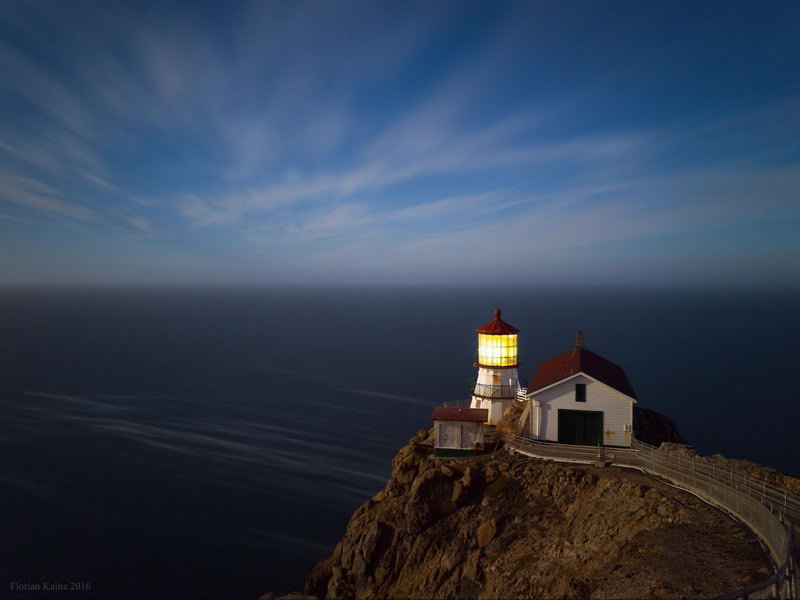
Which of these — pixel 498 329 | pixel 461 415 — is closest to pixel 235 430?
pixel 461 415

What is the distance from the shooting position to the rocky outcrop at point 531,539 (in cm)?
1111

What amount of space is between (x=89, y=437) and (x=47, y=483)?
9007 millimetres

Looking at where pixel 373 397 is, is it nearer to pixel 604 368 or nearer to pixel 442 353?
pixel 442 353

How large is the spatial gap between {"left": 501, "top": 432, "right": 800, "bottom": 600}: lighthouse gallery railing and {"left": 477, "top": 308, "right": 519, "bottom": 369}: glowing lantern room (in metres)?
5.22

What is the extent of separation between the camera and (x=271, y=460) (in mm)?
38625

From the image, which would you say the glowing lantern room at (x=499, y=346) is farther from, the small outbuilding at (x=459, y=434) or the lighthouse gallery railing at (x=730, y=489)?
the lighthouse gallery railing at (x=730, y=489)

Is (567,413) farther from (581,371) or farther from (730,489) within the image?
(730,489)

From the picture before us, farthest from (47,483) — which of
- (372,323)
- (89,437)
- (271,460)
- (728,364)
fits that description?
(372,323)

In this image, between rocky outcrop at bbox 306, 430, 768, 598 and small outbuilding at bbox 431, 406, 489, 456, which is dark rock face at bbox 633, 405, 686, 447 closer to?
rocky outcrop at bbox 306, 430, 768, 598

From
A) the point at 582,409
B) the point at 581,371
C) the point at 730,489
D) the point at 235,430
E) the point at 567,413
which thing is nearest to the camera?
the point at 730,489

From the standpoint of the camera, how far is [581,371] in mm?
20062

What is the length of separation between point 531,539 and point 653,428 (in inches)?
552

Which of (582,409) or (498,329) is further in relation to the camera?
(498,329)

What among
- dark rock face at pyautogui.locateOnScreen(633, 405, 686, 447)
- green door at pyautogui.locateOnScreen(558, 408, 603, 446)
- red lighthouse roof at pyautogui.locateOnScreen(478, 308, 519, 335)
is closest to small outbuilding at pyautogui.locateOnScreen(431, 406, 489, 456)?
green door at pyautogui.locateOnScreen(558, 408, 603, 446)
